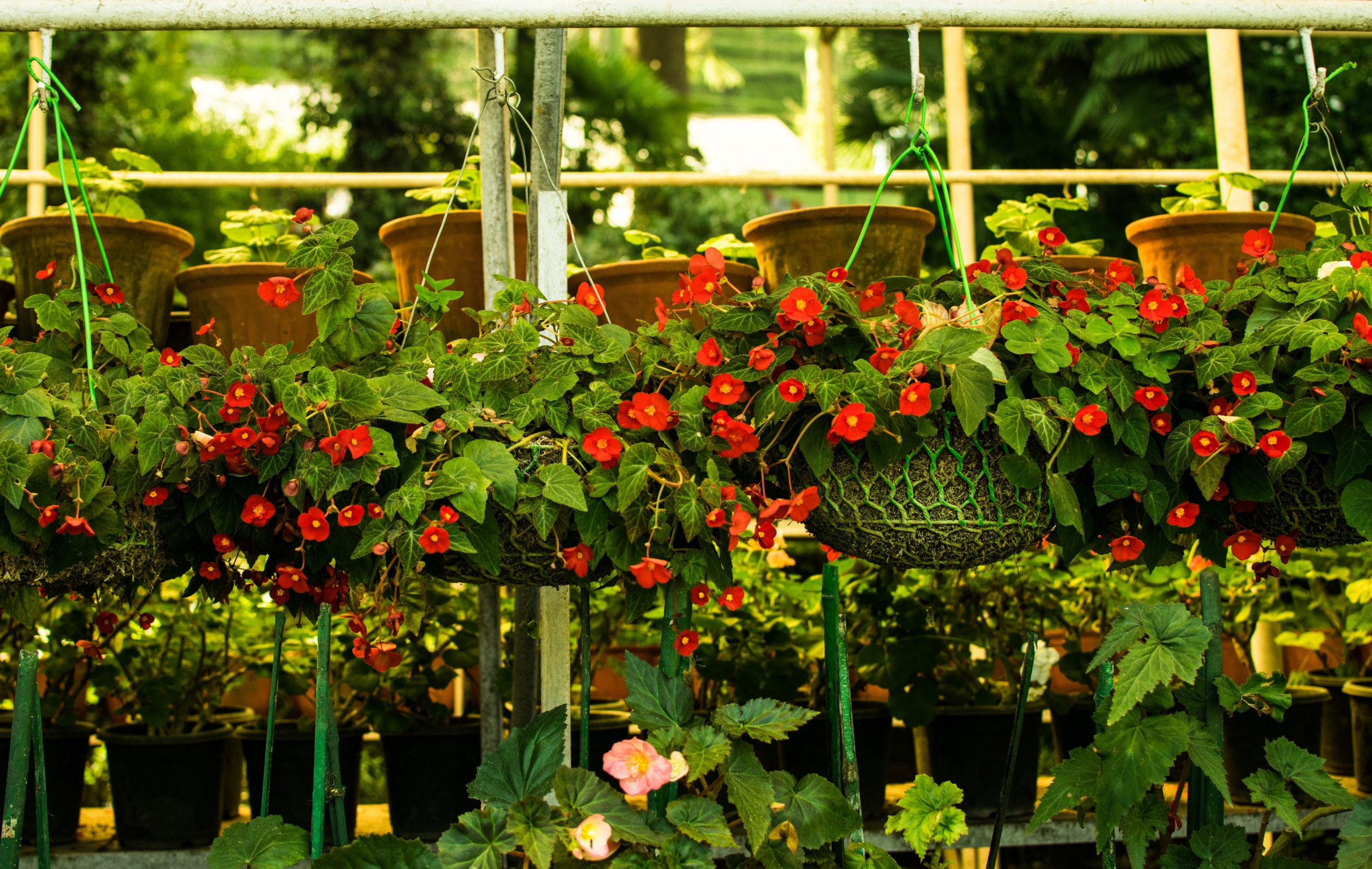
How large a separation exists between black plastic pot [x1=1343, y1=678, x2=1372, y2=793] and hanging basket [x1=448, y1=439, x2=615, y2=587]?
166 centimetres

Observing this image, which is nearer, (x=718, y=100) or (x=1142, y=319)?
(x=1142, y=319)

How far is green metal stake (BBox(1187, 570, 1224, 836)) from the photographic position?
47.8 inches

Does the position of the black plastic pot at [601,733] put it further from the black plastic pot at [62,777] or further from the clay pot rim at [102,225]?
the clay pot rim at [102,225]

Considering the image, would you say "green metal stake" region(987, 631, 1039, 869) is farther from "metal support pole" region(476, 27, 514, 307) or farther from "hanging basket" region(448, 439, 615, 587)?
"metal support pole" region(476, 27, 514, 307)

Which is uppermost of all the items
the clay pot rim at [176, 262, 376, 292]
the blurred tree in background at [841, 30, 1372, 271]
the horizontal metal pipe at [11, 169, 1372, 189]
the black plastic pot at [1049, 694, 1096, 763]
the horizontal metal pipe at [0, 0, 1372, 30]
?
the blurred tree in background at [841, 30, 1372, 271]

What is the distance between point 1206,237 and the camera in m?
1.55

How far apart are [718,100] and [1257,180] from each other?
54.0ft

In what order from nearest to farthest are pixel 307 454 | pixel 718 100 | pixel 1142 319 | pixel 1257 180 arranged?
pixel 307 454, pixel 1142 319, pixel 1257 180, pixel 718 100

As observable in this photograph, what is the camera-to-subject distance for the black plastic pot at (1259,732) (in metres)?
2.05

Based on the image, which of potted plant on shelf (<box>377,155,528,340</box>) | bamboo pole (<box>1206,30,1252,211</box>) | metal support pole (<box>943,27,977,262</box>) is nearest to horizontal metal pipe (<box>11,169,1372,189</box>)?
bamboo pole (<box>1206,30,1252,211</box>)

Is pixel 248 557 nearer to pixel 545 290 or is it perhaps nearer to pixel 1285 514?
pixel 545 290

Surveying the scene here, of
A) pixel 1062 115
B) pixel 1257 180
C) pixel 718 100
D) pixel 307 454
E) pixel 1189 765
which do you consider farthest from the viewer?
pixel 718 100

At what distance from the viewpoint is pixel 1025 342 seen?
1047mm

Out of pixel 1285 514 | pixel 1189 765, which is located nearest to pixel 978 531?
pixel 1285 514
